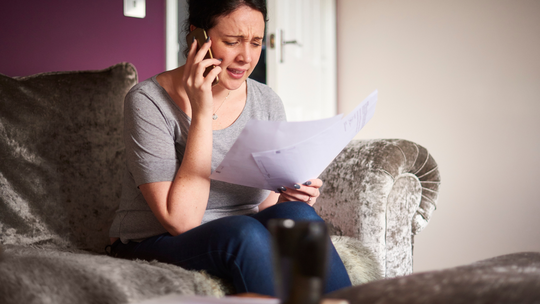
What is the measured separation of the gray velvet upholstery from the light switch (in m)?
Result: 0.56

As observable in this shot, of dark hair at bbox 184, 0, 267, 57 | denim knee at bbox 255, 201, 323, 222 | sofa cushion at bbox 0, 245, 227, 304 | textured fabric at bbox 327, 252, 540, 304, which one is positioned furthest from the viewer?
dark hair at bbox 184, 0, 267, 57

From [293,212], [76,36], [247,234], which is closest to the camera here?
[247,234]

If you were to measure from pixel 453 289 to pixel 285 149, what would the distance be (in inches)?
15.0

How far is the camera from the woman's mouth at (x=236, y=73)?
42.4 inches

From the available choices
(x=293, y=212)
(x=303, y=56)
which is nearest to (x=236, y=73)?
(x=293, y=212)

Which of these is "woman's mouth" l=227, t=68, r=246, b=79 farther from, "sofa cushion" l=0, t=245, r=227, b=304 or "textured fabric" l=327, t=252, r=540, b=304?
"textured fabric" l=327, t=252, r=540, b=304

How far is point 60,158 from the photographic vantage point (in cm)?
122

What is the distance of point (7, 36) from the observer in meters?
1.51

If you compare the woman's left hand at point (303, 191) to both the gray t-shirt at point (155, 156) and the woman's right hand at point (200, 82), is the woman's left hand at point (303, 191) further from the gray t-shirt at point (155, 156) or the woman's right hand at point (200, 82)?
the woman's right hand at point (200, 82)

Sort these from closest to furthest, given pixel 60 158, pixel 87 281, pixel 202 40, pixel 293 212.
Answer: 1. pixel 87 281
2. pixel 293 212
3. pixel 202 40
4. pixel 60 158

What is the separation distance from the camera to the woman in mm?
806

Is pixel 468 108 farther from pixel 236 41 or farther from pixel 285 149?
pixel 285 149

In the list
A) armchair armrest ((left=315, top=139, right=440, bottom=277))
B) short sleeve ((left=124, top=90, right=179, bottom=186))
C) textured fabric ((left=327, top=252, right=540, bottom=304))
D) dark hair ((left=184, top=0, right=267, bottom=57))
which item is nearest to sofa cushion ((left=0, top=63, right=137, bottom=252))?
short sleeve ((left=124, top=90, right=179, bottom=186))

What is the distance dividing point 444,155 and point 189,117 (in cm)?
190
